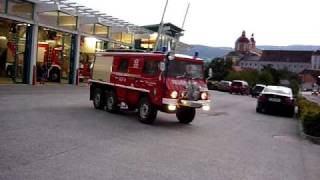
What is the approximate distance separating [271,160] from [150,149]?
2624mm

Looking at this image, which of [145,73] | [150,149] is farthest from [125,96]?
[150,149]

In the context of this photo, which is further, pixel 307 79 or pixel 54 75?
pixel 307 79

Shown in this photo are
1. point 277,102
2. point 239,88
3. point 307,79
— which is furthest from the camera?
point 307,79

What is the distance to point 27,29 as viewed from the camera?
1190 inches

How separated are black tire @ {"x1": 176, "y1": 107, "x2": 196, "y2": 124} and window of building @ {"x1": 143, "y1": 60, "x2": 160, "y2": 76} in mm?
1847

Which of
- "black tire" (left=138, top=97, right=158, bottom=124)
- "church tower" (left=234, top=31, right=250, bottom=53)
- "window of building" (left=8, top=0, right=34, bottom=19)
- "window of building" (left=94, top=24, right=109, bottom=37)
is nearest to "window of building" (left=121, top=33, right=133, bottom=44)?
"window of building" (left=94, top=24, right=109, bottom=37)

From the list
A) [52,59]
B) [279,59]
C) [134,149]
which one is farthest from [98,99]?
[279,59]

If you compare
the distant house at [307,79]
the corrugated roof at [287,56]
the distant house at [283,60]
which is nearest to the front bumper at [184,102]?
the distant house at [307,79]

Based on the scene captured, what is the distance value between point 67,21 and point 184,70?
20.4 m

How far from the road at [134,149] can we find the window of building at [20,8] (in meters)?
12.5

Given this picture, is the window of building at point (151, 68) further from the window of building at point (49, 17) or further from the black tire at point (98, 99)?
the window of building at point (49, 17)

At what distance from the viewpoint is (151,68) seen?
15859mm

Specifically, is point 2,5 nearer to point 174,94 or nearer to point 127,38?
point 174,94

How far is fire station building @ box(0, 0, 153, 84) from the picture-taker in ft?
97.6
